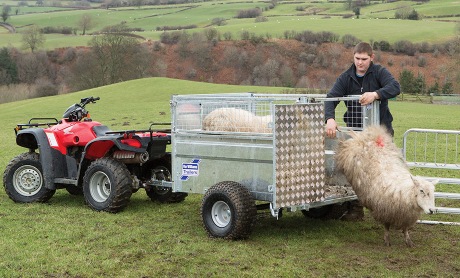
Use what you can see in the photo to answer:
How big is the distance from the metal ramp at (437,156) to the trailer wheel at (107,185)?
4.05 meters

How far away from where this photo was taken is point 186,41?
10788 cm

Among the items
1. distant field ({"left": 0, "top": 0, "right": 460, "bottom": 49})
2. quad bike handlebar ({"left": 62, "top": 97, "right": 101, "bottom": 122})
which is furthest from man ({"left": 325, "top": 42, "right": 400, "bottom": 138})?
distant field ({"left": 0, "top": 0, "right": 460, "bottom": 49})

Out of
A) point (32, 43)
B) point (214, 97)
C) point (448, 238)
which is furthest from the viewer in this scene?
point (32, 43)

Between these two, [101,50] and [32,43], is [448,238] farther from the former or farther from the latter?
[32,43]

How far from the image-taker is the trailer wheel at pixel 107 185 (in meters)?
9.02

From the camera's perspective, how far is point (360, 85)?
838cm

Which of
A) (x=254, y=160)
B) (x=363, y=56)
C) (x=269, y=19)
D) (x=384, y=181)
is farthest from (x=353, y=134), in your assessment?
(x=269, y=19)

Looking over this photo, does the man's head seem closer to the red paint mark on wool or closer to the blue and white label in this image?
the red paint mark on wool

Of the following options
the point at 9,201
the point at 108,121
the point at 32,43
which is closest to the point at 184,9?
the point at 32,43

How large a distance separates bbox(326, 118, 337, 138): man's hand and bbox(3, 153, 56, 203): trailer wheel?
4.76 meters

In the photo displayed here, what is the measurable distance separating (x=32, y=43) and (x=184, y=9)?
50.3 metres

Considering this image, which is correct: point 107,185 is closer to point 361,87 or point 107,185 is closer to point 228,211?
point 228,211

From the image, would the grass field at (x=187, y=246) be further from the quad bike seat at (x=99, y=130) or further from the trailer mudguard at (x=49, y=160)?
the quad bike seat at (x=99, y=130)

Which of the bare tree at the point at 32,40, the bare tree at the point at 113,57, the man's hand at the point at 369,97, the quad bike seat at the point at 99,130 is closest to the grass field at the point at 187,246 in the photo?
the quad bike seat at the point at 99,130
